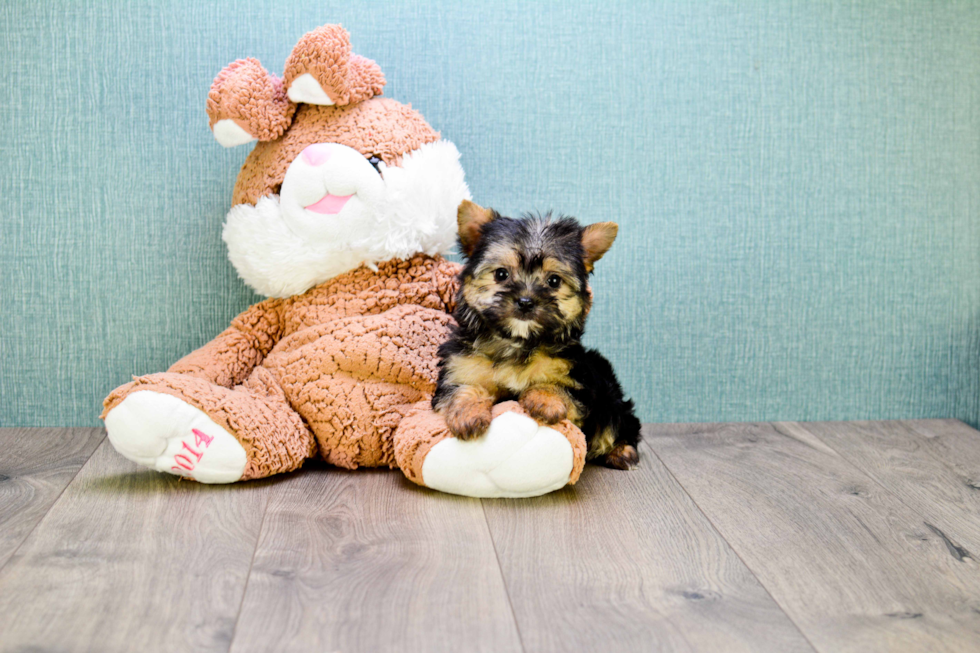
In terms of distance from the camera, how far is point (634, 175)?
7.99ft

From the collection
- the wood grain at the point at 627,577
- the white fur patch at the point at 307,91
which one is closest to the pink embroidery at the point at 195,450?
the wood grain at the point at 627,577

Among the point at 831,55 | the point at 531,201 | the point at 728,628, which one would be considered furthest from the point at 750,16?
the point at 728,628

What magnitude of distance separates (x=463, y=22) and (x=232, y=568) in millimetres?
1603

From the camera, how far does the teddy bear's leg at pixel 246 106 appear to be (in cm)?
195

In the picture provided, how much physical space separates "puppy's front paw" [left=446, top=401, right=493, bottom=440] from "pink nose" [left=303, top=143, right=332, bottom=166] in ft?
2.22

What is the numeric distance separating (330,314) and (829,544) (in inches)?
49.1

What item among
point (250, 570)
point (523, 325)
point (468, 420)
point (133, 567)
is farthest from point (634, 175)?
point (133, 567)

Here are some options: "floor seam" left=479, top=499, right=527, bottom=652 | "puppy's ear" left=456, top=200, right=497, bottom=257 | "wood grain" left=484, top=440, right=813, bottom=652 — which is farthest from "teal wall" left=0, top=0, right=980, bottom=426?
"floor seam" left=479, top=499, right=527, bottom=652

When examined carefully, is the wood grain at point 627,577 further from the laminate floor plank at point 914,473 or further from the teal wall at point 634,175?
the teal wall at point 634,175

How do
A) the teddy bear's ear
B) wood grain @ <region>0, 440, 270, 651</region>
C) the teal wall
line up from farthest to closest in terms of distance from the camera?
the teal wall < the teddy bear's ear < wood grain @ <region>0, 440, 270, 651</region>

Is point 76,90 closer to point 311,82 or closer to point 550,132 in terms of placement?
point 311,82

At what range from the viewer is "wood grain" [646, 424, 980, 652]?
1353mm

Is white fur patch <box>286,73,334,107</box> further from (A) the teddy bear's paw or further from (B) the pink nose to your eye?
(A) the teddy bear's paw

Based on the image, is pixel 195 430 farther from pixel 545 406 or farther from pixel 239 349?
pixel 545 406
